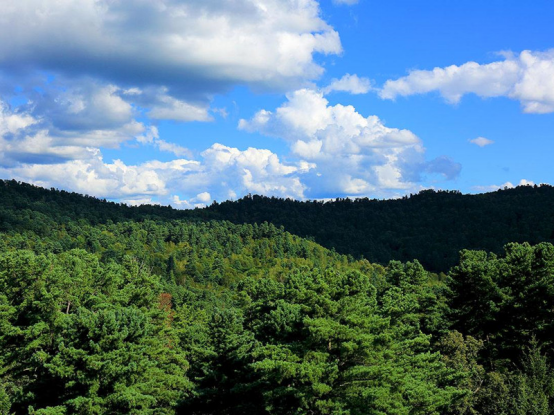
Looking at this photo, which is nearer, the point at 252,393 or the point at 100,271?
the point at 252,393

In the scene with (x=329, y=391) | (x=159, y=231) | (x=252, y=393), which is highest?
(x=159, y=231)

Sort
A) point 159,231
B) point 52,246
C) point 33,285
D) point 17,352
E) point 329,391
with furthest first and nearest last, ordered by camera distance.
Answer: point 159,231, point 52,246, point 33,285, point 17,352, point 329,391

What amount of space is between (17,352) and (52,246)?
98.4m

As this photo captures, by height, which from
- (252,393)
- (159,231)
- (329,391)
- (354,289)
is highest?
(159,231)

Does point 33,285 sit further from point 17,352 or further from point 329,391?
point 329,391

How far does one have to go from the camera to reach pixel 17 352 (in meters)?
37.0

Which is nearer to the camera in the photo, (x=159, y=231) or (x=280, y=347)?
(x=280, y=347)

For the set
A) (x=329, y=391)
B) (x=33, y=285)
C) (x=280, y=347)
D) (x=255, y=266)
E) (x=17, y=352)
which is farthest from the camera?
(x=255, y=266)

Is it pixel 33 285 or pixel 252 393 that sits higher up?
pixel 33 285

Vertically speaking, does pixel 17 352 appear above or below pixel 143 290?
below

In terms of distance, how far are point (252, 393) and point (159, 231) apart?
538 feet

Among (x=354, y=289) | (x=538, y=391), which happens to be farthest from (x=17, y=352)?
(x=538, y=391)

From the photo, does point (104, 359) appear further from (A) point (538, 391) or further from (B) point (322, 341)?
(A) point (538, 391)

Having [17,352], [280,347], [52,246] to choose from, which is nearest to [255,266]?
[52,246]
